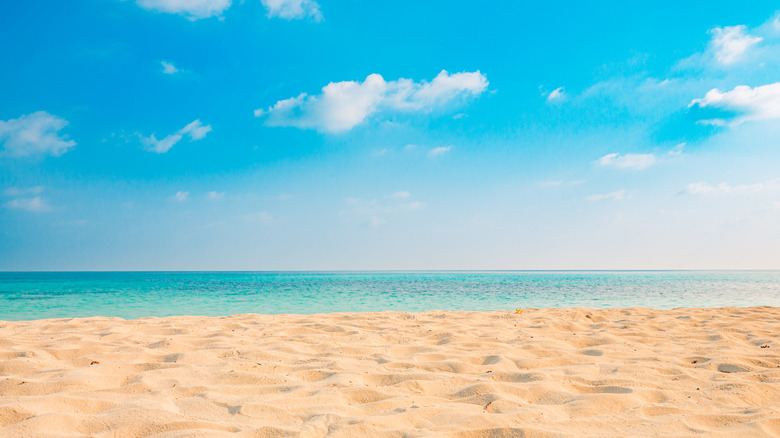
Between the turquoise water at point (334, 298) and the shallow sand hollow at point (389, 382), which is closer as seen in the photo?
the shallow sand hollow at point (389, 382)

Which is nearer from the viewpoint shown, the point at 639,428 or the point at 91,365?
the point at 639,428

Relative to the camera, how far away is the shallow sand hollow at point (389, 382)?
2.37 m

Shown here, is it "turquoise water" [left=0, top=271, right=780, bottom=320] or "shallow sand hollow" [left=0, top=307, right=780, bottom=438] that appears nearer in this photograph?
"shallow sand hollow" [left=0, top=307, right=780, bottom=438]

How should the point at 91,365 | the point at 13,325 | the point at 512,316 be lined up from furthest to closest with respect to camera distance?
the point at 512,316 → the point at 13,325 → the point at 91,365

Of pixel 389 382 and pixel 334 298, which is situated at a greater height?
pixel 389 382

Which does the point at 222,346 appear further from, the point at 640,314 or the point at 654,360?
the point at 640,314

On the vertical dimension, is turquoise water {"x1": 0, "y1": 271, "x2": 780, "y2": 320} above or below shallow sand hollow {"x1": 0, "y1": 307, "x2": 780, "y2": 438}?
below

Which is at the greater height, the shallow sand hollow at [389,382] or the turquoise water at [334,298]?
the shallow sand hollow at [389,382]

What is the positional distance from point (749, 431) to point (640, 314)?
5.90 m

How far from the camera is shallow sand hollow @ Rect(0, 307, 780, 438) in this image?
2367 millimetres

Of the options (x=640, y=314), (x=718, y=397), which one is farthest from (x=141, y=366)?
(x=640, y=314)

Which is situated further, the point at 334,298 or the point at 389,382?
the point at 334,298

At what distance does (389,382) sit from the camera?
3242 millimetres

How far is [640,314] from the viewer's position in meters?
7.56
